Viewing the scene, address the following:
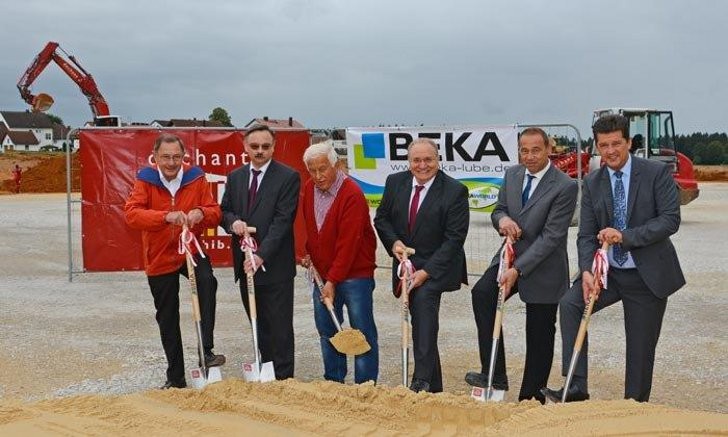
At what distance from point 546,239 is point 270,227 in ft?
6.44

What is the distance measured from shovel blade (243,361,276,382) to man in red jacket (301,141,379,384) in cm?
50

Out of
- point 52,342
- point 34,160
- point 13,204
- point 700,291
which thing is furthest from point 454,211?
point 34,160

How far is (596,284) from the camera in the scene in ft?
15.6

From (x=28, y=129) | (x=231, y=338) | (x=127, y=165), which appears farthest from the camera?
(x=28, y=129)

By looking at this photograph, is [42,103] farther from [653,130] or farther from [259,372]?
[259,372]

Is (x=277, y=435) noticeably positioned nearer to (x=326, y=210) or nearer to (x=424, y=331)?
(x=424, y=331)

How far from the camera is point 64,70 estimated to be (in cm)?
3609

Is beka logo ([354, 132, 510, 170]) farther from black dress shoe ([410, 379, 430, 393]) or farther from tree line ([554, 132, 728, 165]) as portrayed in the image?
tree line ([554, 132, 728, 165])

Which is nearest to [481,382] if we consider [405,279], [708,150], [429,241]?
[405,279]

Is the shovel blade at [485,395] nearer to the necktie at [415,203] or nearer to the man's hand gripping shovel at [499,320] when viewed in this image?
the man's hand gripping shovel at [499,320]

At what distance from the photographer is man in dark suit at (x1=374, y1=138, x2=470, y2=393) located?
210 inches

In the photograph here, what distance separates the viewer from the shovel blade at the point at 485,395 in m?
5.01

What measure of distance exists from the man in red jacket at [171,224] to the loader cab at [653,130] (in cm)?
1705

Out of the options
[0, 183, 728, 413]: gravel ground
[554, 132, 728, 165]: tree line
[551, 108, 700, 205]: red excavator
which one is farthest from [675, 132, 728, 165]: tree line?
[0, 183, 728, 413]: gravel ground
